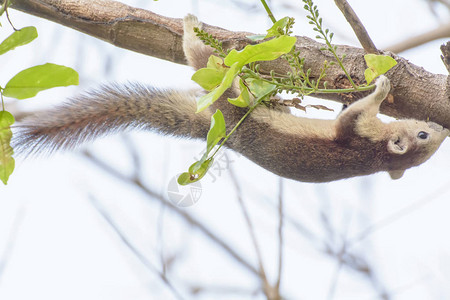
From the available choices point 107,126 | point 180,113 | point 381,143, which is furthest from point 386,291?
point 107,126

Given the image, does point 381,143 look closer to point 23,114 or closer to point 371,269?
point 371,269

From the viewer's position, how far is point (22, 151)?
7.71ft

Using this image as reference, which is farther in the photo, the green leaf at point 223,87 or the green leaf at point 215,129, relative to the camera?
the green leaf at point 215,129

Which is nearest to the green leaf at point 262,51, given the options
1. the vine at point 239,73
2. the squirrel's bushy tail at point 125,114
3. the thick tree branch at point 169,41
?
the vine at point 239,73

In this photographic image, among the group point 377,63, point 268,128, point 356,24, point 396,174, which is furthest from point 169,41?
point 396,174

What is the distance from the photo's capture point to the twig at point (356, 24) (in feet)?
7.23

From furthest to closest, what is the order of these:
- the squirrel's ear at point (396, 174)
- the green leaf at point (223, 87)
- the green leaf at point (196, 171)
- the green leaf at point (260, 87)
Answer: the squirrel's ear at point (396, 174) < the green leaf at point (260, 87) < the green leaf at point (196, 171) < the green leaf at point (223, 87)

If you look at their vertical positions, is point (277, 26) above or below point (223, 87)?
above

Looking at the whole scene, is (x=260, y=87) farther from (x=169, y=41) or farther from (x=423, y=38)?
(x=423, y=38)

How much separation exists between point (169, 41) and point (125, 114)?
51 cm

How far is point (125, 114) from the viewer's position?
2.87 metres

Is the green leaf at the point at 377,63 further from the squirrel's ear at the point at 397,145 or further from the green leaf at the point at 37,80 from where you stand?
the squirrel's ear at the point at 397,145

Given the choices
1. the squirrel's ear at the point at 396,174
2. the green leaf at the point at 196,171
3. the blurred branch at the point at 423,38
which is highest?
the blurred branch at the point at 423,38

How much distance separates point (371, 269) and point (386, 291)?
27 cm
